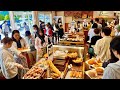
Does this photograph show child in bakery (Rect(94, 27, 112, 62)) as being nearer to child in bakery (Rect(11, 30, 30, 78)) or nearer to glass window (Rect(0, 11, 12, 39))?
child in bakery (Rect(11, 30, 30, 78))

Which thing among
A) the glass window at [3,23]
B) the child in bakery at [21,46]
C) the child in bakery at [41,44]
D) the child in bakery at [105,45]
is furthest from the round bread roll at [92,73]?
the glass window at [3,23]

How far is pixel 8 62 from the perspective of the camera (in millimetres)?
1885

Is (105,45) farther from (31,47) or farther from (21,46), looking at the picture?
(21,46)

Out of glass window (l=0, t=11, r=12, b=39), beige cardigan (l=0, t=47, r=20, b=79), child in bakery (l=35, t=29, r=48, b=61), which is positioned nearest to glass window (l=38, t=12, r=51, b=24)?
child in bakery (l=35, t=29, r=48, b=61)

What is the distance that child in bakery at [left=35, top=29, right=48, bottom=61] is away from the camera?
1908 mm

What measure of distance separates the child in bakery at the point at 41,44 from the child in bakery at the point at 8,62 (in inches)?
9.5

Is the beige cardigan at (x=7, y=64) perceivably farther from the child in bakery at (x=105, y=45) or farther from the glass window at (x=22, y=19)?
the child in bakery at (x=105, y=45)

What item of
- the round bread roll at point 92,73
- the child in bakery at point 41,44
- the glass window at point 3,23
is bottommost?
the round bread roll at point 92,73

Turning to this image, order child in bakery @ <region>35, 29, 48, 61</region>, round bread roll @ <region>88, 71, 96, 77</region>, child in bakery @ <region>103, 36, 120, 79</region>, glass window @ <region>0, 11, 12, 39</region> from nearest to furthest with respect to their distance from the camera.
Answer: child in bakery @ <region>103, 36, 120, 79</region>
glass window @ <region>0, 11, 12, 39</region>
round bread roll @ <region>88, 71, 96, 77</region>
child in bakery @ <region>35, 29, 48, 61</region>

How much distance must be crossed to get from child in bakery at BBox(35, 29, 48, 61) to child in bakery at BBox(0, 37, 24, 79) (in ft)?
0.79

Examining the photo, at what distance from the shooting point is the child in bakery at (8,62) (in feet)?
6.03

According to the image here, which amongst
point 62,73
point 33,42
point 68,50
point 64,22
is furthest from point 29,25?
point 68,50

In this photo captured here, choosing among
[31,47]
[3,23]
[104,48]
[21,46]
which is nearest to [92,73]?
[104,48]
